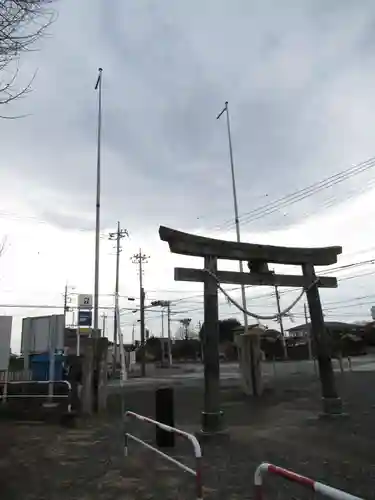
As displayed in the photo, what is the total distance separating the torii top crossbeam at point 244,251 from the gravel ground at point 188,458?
12.5 feet

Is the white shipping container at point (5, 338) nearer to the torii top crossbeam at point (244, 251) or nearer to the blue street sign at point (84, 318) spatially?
the torii top crossbeam at point (244, 251)

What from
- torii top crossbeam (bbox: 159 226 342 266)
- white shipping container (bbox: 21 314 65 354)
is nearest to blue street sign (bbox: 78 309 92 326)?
white shipping container (bbox: 21 314 65 354)

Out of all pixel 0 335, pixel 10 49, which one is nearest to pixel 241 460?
pixel 10 49

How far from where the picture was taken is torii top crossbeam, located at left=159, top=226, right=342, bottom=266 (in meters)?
9.37

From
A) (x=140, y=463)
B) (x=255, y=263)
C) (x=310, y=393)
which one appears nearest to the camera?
(x=140, y=463)

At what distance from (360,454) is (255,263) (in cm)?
473

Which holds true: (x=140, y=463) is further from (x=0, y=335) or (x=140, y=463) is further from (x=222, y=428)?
(x=0, y=335)

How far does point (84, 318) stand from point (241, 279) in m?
14.9

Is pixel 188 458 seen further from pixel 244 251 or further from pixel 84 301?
pixel 84 301

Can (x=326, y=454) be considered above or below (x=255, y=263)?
below

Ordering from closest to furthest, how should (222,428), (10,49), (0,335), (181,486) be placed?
(10,49) < (181,486) < (222,428) < (0,335)

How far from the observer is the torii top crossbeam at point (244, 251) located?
9367mm

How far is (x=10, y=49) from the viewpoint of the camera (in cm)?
509

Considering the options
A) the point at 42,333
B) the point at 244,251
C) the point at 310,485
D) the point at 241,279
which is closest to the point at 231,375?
the point at 42,333
